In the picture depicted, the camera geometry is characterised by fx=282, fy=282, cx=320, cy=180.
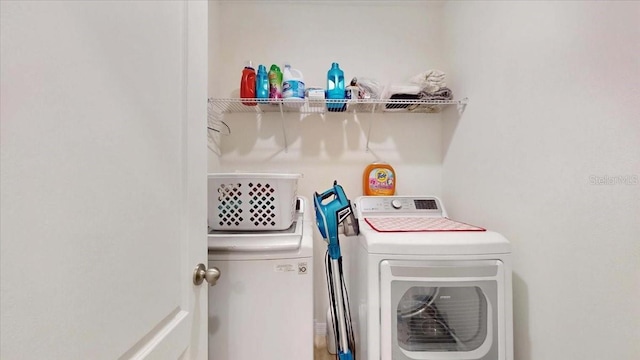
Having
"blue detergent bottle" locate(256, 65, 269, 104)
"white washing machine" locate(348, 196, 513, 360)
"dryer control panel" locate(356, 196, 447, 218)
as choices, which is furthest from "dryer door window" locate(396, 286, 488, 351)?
"blue detergent bottle" locate(256, 65, 269, 104)

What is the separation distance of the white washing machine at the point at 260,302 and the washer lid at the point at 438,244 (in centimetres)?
35

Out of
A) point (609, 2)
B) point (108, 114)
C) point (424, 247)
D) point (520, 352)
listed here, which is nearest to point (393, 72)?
point (609, 2)

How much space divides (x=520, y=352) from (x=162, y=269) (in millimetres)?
1509

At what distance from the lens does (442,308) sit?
1231mm

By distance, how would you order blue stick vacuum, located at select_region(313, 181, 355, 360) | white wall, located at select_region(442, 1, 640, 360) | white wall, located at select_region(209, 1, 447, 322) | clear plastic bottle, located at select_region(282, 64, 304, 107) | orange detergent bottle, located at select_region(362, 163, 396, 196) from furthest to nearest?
white wall, located at select_region(209, 1, 447, 322), orange detergent bottle, located at select_region(362, 163, 396, 196), clear plastic bottle, located at select_region(282, 64, 304, 107), blue stick vacuum, located at select_region(313, 181, 355, 360), white wall, located at select_region(442, 1, 640, 360)

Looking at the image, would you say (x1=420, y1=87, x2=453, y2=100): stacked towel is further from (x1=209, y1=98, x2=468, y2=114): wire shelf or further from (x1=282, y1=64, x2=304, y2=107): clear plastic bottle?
(x1=282, y1=64, x2=304, y2=107): clear plastic bottle

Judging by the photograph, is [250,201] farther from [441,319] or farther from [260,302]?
[441,319]

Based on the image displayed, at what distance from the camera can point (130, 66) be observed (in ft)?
1.82

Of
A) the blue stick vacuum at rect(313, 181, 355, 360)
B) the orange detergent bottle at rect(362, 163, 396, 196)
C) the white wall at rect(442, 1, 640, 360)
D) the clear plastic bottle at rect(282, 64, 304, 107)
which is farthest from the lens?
the orange detergent bottle at rect(362, 163, 396, 196)

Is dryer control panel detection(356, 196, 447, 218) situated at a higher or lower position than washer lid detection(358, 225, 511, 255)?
higher

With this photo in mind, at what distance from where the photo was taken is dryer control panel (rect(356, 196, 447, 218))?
1.68 m

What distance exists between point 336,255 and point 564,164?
961 millimetres

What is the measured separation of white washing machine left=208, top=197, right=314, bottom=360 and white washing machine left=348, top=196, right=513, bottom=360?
0.97ft

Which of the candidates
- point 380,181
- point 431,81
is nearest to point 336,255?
point 380,181
